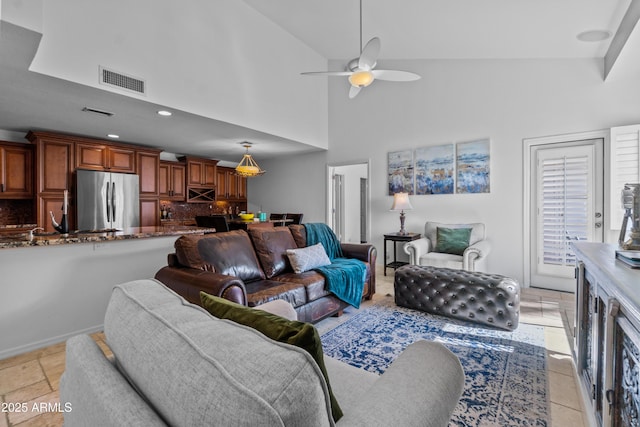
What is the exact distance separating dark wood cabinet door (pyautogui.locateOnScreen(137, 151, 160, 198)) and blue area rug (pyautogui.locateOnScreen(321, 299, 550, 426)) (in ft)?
14.5

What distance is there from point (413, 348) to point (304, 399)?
2.10ft

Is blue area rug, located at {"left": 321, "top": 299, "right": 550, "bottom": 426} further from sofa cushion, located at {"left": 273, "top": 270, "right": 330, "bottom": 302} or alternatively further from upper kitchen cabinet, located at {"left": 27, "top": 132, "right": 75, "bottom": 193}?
upper kitchen cabinet, located at {"left": 27, "top": 132, "right": 75, "bottom": 193}

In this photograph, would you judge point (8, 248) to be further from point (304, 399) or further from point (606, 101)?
point (606, 101)

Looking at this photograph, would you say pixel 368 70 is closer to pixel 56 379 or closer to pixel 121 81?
pixel 121 81

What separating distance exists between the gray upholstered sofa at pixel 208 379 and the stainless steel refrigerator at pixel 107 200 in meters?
4.50

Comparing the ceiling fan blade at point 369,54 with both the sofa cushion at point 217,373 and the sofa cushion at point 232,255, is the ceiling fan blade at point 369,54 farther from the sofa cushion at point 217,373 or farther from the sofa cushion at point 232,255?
the sofa cushion at point 217,373

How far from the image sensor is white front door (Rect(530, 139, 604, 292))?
12.5ft

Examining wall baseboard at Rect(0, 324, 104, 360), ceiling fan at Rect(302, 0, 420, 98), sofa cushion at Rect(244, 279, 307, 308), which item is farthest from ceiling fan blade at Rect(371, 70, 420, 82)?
wall baseboard at Rect(0, 324, 104, 360)

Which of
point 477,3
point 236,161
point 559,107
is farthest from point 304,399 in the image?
point 236,161

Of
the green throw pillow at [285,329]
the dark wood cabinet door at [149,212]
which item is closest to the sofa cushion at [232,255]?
the green throw pillow at [285,329]

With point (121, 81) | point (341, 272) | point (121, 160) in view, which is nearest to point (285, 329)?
point (341, 272)

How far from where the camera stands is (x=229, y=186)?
7.41 m

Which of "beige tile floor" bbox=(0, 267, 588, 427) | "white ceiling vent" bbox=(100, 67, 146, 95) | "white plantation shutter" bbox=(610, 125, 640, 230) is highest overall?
"white ceiling vent" bbox=(100, 67, 146, 95)

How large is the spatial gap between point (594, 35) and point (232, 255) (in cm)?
433
